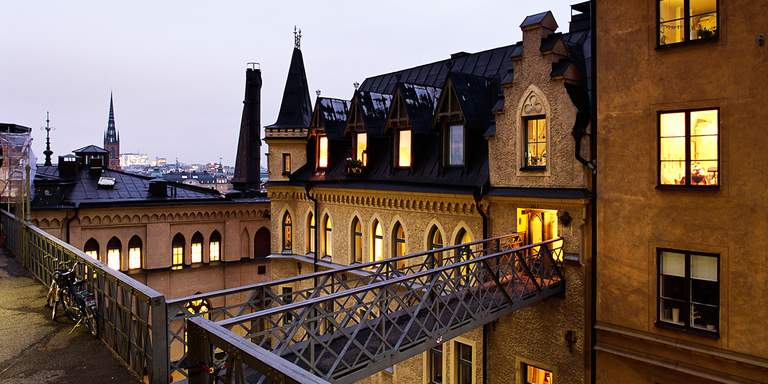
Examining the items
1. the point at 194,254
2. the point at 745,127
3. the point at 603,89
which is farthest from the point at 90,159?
the point at 745,127

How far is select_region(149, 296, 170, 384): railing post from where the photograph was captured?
6902mm

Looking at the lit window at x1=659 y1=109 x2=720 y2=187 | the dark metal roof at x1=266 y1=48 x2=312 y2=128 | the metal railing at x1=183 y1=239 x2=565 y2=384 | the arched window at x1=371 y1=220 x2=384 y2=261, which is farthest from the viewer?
the dark metal roof at x1=266 y1=48 x2=312 y2=128

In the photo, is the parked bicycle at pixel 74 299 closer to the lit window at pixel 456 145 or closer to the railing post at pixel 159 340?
the railing post at pixel 159 340

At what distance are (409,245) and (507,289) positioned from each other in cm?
686

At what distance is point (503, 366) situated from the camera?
57.8 feet

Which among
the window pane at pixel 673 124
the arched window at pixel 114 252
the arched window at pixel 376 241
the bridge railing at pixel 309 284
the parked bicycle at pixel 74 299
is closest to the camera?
the bridge railing at pixel 309 284

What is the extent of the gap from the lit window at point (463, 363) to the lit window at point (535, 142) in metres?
6.59

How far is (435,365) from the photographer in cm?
2069

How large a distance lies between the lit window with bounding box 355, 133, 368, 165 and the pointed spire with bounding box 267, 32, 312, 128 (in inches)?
183

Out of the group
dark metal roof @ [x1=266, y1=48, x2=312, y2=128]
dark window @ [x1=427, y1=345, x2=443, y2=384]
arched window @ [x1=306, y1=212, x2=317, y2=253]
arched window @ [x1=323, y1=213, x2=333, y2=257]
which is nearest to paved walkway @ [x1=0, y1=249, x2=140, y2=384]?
dark window @ [x1=427, y1=345, x2=443, y2=384]

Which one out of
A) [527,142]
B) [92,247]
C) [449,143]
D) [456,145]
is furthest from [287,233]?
[527,142]

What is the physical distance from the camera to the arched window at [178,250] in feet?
116

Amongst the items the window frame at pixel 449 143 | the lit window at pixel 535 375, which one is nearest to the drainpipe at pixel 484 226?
the lit window at pixel 535 375

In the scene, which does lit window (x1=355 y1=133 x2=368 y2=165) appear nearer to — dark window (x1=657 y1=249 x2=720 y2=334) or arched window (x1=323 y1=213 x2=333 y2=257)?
arched window (x1=323 y1=213 x2=333 y2=257)
